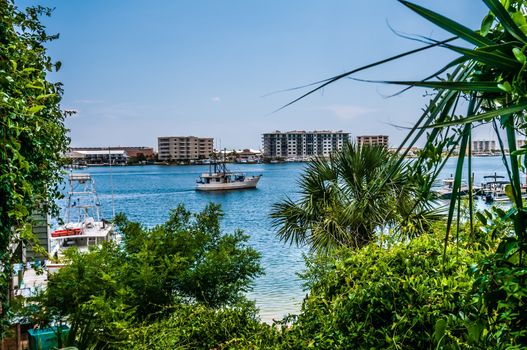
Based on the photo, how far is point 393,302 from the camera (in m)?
1.74

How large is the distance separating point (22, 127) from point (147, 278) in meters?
3.20

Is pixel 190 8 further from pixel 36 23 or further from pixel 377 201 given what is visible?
pixel 36 23

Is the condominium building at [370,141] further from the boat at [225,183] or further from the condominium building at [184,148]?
the condominium building at [184,148]

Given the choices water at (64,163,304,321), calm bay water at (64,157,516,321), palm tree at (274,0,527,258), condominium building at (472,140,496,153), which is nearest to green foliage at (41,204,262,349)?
water at (64,163,304,321)

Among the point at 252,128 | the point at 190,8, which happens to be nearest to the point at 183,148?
the point at 252,128

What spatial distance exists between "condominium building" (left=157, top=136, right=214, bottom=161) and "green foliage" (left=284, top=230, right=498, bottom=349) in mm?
72366

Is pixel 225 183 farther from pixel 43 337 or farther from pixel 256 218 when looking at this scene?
pixel 43 337

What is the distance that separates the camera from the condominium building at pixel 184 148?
76.4 metres

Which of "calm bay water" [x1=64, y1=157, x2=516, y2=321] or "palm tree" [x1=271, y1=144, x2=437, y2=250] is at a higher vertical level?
"palm tree" [x1=271, y1=144, x2=437, y2=250]

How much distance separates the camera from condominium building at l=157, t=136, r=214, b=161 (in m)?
76.4

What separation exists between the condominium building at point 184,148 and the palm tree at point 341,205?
6643 centimetres

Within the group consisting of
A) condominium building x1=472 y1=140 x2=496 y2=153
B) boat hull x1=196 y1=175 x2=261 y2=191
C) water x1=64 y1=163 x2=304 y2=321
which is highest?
condominium building x1=472 y1=140 x2=496 y2=153

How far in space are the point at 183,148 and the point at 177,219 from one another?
74798 mm

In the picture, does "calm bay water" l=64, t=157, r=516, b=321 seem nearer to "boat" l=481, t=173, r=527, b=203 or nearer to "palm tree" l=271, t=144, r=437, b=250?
"boat" l=481, t=173, r=527, b=203
